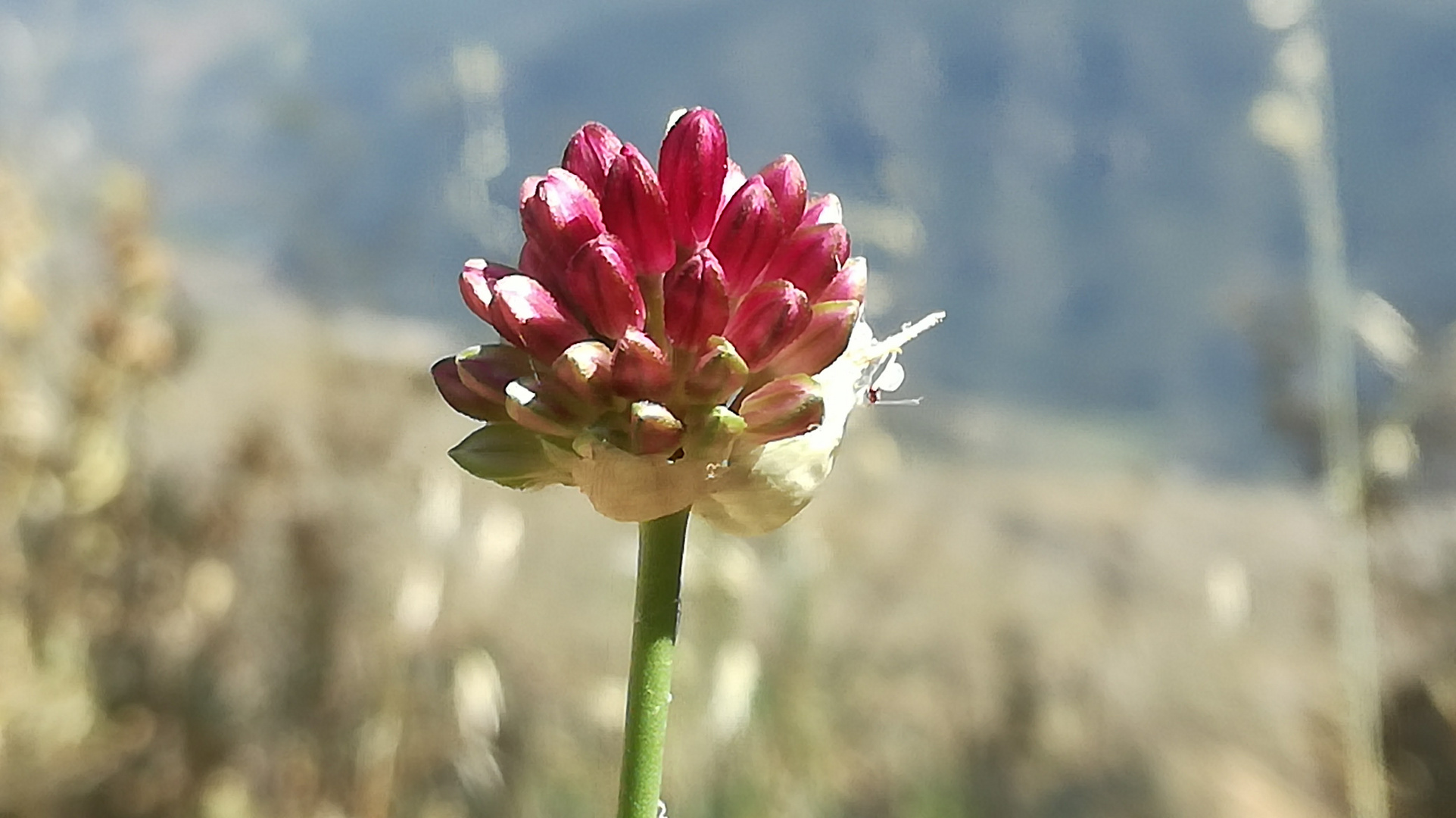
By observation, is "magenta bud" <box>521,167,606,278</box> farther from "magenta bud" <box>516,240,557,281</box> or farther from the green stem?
the green stem

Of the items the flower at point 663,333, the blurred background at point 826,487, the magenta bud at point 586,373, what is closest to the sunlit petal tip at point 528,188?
the flower at point 663,333

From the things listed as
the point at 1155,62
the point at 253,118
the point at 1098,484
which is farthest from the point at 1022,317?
the point at 253,118

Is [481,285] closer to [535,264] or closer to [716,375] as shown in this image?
[535,264]

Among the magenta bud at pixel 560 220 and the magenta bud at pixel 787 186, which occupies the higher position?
the magenta bud at pixel 787 186

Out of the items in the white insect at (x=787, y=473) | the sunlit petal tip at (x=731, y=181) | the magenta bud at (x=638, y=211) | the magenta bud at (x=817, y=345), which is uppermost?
the sunlit petal tip at (x=731, y=181)

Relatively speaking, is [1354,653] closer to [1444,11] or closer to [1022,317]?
[1022,317]

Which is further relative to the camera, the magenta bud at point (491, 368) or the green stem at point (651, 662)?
the magenta bud at point (491, 368)

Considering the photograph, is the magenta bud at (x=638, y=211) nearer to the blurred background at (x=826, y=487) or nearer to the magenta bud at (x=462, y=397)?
the magenta bud at (x=462, y=397)

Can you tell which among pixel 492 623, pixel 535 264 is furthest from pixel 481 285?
pixel 492 623
